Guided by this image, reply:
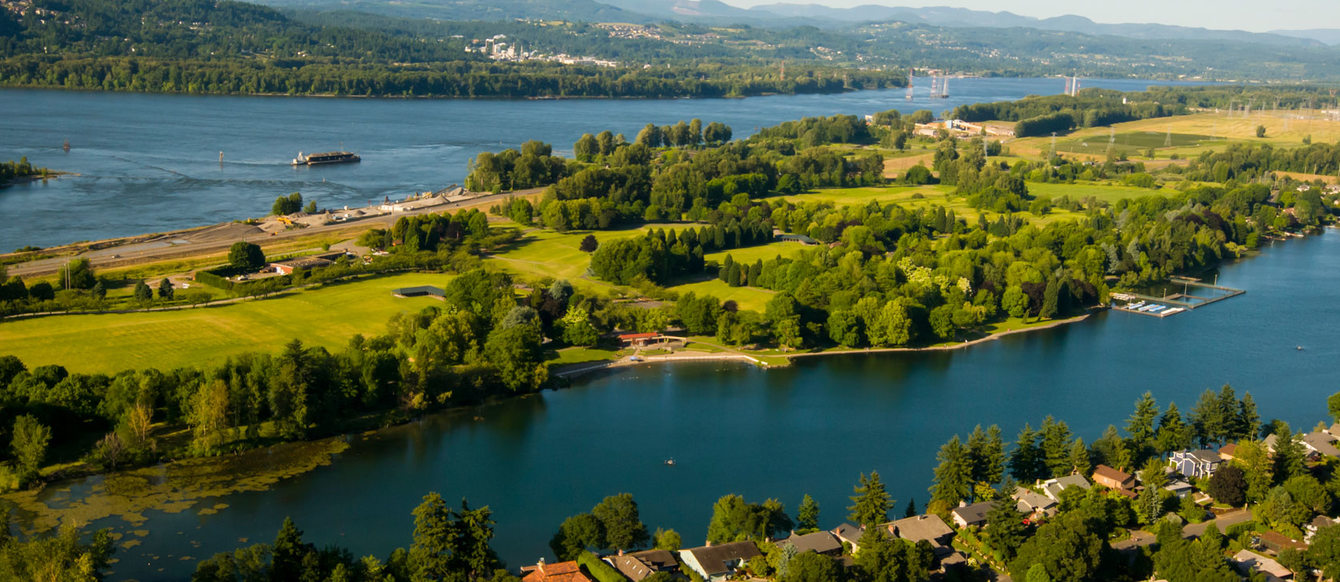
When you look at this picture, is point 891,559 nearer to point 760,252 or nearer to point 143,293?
point 143,293

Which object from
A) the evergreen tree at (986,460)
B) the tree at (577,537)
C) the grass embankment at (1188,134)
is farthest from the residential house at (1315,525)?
the grass embankment at (1188,134)

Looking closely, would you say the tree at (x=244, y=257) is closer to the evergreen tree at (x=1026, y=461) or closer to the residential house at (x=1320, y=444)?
the evergreen tree at (x=1026, y=461)

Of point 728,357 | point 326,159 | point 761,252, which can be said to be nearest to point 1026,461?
point 728,357

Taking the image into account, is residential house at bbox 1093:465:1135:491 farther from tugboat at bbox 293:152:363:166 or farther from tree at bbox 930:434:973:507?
tugboat at bbox 293:152:363:166

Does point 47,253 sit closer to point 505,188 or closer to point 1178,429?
point 505,188

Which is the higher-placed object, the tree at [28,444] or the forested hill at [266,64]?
the forested hill at [266,64]

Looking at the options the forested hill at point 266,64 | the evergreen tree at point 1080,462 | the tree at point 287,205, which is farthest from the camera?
the forested hill at point 266,64

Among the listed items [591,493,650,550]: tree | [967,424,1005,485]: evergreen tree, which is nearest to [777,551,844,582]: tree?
[591,493,650,550]: tree
